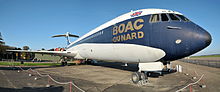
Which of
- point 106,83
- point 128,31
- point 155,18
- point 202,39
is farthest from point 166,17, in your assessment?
point 106,83

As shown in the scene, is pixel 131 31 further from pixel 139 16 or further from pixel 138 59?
pixel 138 59

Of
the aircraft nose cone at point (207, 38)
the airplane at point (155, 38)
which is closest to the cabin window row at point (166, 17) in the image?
the airplane at point (155, 38)

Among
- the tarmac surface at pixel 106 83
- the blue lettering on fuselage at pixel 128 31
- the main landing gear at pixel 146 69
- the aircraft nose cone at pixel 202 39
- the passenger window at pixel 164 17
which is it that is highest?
the passenger window at pixel 164 17

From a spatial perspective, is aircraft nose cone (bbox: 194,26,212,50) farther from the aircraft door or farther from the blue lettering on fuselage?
the blue lettering on fuselage

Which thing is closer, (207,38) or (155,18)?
(207,38)

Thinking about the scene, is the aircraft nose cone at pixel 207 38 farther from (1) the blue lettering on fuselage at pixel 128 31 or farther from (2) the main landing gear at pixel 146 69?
(1) the blue lettering on fuselage at pixel 128 31

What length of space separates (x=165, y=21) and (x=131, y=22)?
81.6 inches

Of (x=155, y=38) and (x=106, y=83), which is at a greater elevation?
(x=155, y=38)

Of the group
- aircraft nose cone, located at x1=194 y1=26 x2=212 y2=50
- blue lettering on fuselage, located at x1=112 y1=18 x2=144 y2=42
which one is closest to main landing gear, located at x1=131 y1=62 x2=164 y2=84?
blue lettering on fuselage, located at x1=112 y1=18 x2=144 y2=42

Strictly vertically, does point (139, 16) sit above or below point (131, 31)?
above

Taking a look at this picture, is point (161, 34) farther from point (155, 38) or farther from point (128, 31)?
point (128, 31)

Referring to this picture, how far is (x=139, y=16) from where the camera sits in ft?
26.8

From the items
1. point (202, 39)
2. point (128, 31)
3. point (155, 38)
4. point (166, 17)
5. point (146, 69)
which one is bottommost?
point (146, 69)

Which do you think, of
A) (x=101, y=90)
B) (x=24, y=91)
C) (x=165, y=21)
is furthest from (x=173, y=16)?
(x=24, y=91)
